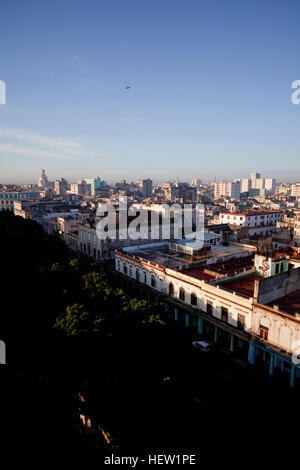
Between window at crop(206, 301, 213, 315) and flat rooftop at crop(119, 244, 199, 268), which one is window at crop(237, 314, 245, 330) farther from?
flat rooftop at crop(119, 244, 199, 268)

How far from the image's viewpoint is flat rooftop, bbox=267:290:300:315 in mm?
27391

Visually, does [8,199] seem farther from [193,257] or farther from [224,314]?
[224,314]

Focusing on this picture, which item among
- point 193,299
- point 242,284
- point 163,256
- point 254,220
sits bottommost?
point 193,299

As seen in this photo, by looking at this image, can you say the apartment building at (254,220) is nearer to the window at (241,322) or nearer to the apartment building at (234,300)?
the apartment building at (234,300)

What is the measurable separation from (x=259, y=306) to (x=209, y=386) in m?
8.18

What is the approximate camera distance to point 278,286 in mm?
29719

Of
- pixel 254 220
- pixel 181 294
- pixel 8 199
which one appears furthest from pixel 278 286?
pixel 8 199

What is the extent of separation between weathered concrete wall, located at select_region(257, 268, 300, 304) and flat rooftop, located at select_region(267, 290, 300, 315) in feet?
1.11

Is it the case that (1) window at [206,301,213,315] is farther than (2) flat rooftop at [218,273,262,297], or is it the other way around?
(1) window at [206,301,213,315]

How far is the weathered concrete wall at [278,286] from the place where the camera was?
2762 cm

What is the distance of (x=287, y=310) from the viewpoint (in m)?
27.4

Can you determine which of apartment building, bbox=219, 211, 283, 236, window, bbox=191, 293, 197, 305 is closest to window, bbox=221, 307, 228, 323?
window, bbox=191, 293, 197, 305

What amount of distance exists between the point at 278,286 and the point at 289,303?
6.06ft

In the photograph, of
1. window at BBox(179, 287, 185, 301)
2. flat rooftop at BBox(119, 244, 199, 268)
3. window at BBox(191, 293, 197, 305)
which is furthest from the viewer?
flat rooftop at BBox(119, 244, 199, 268)
